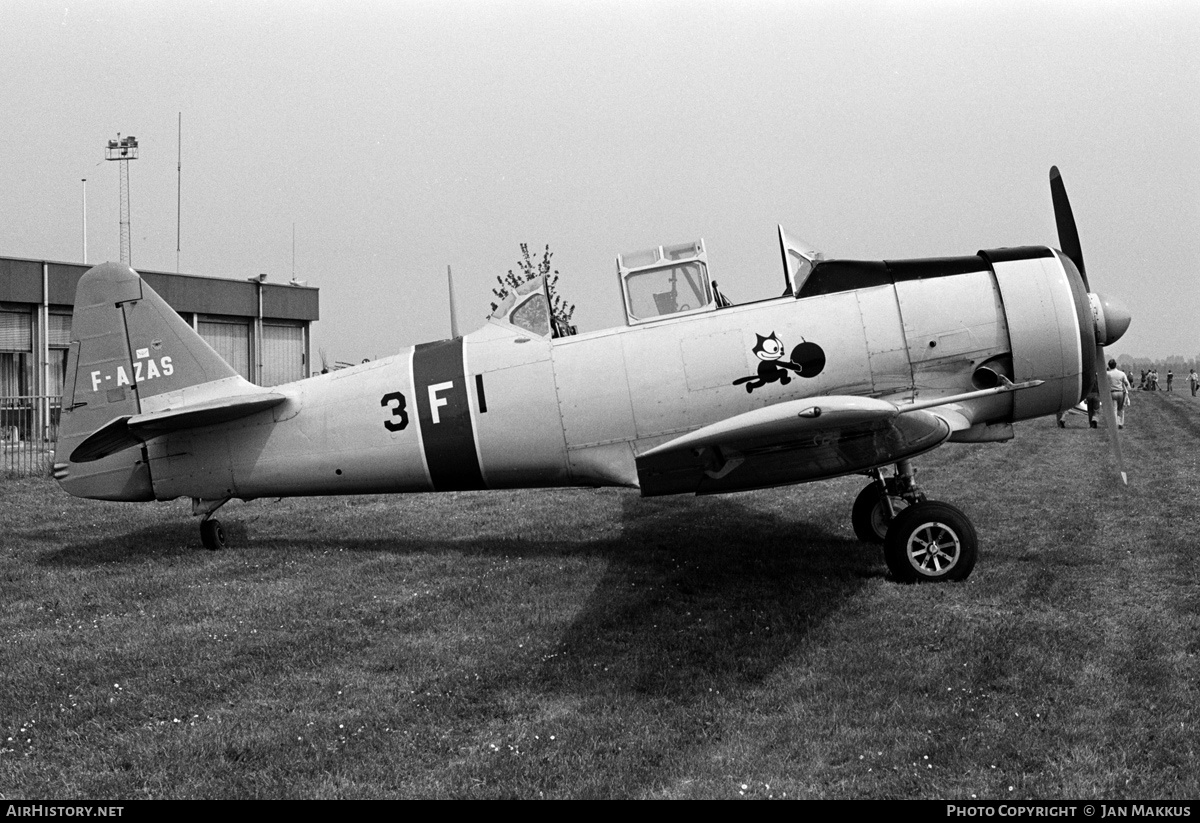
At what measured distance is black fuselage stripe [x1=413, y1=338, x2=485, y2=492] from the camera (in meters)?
7.66

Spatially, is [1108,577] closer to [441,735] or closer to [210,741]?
[441,735]

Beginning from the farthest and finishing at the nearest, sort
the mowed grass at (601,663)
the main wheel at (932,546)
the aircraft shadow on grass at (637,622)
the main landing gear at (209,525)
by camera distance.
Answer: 1. the main landing gear at (209,525)
2. the main wheel at (932,546)
3. the aircraft shadow on grass at (637,622)
4. the mowed grass at (601,663)

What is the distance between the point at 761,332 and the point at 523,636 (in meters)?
2.94

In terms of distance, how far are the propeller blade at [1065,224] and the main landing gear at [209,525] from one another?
7595 millimetres

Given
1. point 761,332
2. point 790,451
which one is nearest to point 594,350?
point 761,332

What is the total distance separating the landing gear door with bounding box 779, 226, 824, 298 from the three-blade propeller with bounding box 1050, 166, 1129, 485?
2.06 metres

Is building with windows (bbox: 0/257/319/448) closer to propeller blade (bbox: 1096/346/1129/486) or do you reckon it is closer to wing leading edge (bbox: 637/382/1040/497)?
wing leading edge (bbox: 637/382/1040/497)

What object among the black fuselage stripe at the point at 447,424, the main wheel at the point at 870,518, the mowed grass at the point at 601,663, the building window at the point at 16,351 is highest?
the building window at the point at 16,351

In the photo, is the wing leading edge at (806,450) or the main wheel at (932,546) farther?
the main wheel at (932,546)

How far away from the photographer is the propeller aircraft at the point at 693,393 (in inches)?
265

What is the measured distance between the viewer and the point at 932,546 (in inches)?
265

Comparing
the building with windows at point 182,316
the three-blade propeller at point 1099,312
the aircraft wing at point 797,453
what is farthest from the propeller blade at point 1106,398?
the building with windows at point 182,316

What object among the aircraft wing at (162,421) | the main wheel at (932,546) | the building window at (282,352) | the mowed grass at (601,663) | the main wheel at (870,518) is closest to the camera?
the mowed grass at (601,663)

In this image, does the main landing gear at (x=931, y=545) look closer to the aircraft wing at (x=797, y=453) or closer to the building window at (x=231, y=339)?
the aircraft wing at (x=797, y=453)
